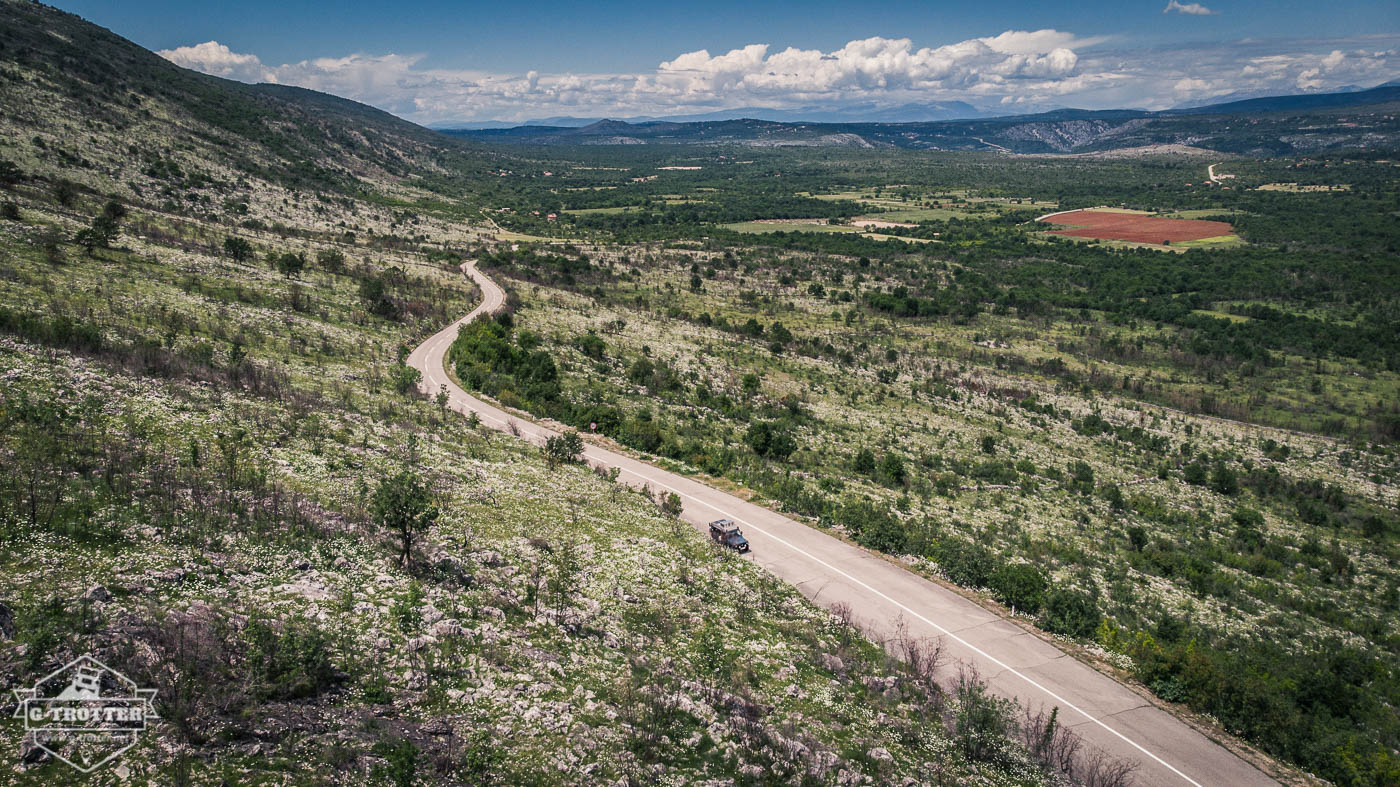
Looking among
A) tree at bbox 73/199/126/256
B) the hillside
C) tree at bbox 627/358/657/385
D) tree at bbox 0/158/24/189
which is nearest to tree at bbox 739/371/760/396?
tree at bbox 627/358/657/385

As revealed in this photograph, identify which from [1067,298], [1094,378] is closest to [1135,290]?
[1067,298]

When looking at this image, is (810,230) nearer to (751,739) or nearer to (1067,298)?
(1067,298)

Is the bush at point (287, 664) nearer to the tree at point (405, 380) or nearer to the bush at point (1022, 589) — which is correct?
the bush at point (1022, 589)

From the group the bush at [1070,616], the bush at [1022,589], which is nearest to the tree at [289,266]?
the bush at [1022,589]

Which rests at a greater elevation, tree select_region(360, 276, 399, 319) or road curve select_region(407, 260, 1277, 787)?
tree select_region(360, 276, 399, 319)

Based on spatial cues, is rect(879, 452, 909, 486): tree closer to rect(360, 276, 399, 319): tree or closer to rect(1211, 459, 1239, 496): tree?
rect(1211, 459, 1239, 496): tree

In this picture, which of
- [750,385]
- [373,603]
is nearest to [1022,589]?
[373,603]
